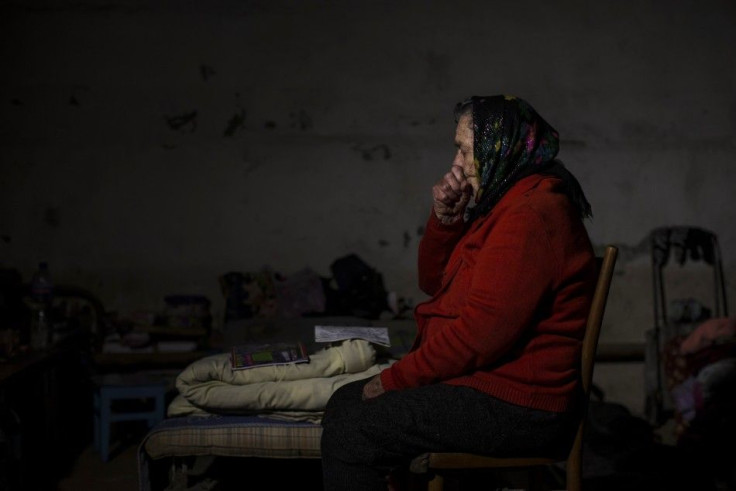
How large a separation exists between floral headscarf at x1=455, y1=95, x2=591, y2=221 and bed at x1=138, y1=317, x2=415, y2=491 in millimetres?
787

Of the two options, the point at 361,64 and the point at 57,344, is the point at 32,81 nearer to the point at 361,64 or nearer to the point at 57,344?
the point at 57,344

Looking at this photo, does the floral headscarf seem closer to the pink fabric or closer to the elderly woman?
the elderly woman

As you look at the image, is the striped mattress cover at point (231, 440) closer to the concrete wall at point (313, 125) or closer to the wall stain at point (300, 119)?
the concrete wall at point (313, 125)

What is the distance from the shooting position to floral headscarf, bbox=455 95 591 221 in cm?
191

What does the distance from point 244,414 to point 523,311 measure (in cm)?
107

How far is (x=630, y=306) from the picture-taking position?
15.8 ft

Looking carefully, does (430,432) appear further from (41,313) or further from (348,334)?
(41,313)

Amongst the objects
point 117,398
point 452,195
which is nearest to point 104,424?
point 117,398

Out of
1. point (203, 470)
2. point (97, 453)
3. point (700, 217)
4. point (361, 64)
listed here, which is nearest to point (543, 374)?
point (203, 470)

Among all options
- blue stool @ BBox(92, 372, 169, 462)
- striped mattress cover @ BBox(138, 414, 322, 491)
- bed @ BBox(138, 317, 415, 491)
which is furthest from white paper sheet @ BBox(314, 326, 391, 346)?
blue stool @ BBox(92, 372, 169, 462)

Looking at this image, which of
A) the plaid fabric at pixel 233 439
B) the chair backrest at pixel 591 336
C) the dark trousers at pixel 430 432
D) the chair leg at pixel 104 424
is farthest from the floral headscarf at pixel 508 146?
the chair leg at pixel 104 424

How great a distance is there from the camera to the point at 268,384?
7.55 ft

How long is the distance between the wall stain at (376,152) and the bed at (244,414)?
7.64 ft

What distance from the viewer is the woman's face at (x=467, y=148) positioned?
1.97 m
